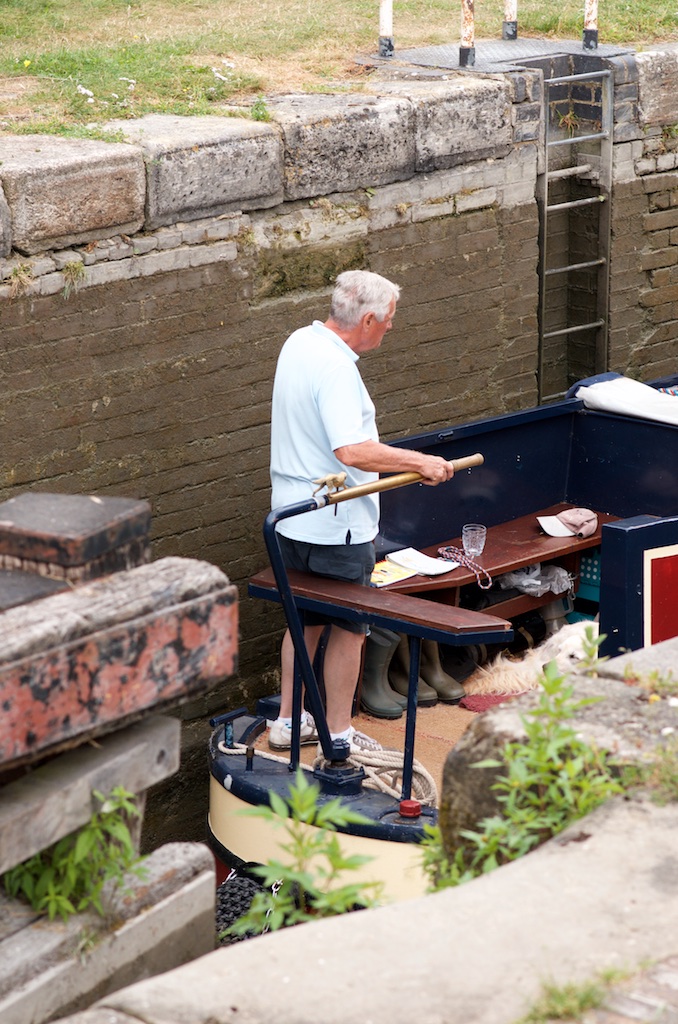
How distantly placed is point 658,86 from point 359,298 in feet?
13.3

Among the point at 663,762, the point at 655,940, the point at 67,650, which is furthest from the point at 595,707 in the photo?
the point at 67,650

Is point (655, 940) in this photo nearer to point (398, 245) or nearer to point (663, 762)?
point (663, 762)

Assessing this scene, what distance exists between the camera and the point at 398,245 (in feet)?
24.4

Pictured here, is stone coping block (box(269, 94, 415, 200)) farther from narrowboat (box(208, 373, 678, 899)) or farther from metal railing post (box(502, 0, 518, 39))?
metal railing post (box(502, 0, 518, 39))

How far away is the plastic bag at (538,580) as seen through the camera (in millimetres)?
7043

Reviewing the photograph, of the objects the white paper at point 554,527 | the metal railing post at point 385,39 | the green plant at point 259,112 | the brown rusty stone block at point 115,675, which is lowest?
the white paper at point 554,527

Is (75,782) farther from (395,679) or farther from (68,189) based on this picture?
(395,679)

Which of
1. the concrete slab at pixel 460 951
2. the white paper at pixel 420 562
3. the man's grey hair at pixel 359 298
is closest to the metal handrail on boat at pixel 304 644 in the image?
the man's grey hair at pixel 359 298

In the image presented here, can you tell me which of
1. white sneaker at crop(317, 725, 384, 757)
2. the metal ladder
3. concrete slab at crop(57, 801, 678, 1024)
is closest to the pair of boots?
white sneaker at crop(317, 725, 384, 757)

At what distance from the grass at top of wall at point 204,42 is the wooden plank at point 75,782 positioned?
4227 millimetres

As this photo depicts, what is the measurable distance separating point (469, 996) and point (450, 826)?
0.79 meters

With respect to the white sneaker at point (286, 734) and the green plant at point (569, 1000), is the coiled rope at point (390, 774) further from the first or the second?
the green plant at point (569, 1000)

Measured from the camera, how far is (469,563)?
22.4ft

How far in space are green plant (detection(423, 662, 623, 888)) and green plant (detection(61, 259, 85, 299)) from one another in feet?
12.1
